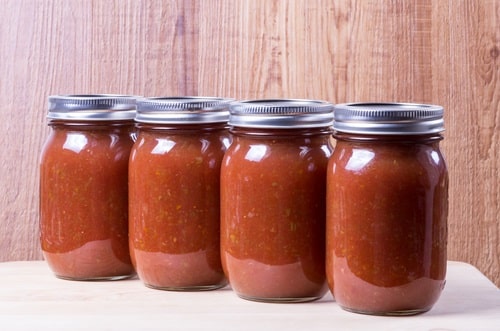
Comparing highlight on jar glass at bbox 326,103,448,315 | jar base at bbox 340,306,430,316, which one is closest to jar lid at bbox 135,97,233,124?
highlight on jar glass at bbox 326,103,448,315

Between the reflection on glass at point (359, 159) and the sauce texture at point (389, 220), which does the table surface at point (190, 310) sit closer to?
the sauce texture at point (389, 220)

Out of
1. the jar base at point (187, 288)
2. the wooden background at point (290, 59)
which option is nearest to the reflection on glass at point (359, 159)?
the jar base at point (187, 288)

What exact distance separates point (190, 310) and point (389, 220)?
0.27 m

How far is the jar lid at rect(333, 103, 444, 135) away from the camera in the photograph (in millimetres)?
1094

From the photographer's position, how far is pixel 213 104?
4.05 feet

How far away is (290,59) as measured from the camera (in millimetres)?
1542

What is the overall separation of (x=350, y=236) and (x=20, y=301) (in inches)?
16.8

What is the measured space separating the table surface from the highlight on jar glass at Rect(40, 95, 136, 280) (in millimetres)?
35

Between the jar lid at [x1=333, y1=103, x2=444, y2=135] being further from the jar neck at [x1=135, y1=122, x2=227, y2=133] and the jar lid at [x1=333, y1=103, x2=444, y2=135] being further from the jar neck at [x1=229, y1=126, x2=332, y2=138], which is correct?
the jar neck at [x1=135, y1=122, x2=227, y2=133]

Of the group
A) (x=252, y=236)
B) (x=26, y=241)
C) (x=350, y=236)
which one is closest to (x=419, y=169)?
(x=350, y=236)

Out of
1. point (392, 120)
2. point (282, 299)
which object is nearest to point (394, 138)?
point (392, 120)

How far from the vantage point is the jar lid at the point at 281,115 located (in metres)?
1.15

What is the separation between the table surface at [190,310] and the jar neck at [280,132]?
0.21 m

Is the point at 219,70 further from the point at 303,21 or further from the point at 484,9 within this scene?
the point at 484,9
